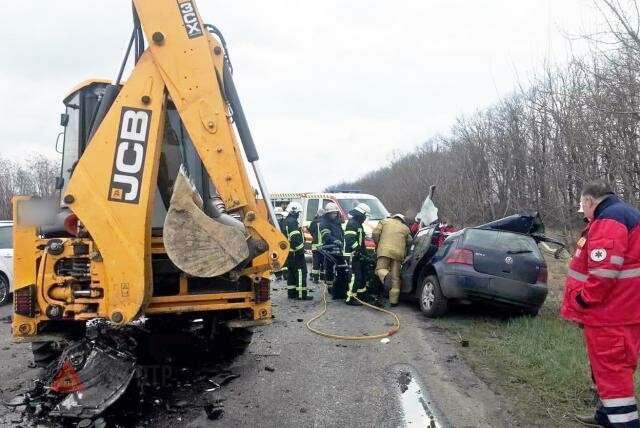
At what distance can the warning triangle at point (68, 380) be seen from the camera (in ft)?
13.3

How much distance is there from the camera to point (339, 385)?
4820 mm

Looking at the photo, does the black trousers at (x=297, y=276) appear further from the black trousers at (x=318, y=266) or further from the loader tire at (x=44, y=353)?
the loader tire at (x=44, y=353)

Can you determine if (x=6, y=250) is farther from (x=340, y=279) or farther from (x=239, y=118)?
(x=239, y=118)

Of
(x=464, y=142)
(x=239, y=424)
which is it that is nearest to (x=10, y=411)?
(x=239, y=424)

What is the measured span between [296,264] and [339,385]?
487 cm

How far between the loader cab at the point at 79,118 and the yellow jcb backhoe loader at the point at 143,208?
0.63m

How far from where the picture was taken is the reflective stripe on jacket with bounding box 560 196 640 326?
3.54m

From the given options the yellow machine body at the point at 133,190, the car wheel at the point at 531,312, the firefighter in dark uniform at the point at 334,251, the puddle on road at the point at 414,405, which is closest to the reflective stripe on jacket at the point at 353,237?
the firefighter in dark uniform at the point at 334,251

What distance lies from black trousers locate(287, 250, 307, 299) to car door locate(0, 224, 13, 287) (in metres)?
5.31

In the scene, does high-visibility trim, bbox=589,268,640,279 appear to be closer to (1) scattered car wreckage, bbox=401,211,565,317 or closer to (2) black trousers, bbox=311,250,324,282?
(1) scattered car wreckage, bbox=401,211,565,317

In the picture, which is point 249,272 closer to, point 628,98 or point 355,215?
point 355,215

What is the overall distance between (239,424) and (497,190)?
802 inches

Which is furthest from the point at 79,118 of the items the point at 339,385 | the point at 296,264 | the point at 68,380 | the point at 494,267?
the point at 494,267

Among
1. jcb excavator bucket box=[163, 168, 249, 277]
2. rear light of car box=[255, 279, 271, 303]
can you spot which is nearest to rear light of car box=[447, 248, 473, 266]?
rear light of car box=[255, 279, 271, 303]
